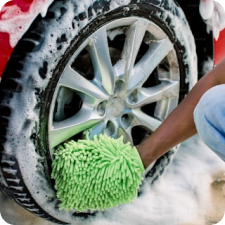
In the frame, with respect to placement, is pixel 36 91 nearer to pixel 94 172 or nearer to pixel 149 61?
pixel 94 172

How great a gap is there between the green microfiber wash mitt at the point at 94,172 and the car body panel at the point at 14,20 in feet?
1.15

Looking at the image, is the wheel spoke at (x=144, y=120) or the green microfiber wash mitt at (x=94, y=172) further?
the wheel spoke at (x=144, y=120)

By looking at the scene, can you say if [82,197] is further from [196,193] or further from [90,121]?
[196,193]

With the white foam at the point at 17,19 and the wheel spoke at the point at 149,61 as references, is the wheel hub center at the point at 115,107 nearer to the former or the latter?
the wheel spoke at the point at 149,61

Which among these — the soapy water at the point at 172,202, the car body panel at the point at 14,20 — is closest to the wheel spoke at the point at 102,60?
the car body panel at the point at 14,20

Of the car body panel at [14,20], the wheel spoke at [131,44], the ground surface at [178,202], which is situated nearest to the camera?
the car body panel at [14,20]

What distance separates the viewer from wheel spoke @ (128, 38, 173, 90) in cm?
158

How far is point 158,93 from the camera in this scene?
1.71 metres

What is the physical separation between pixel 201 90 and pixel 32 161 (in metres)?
0.56

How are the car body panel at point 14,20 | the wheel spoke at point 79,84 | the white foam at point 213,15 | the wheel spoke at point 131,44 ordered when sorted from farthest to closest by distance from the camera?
the white foam at point 213,15, the wheel spoke at point 131,44, the wheel spoke at point 79,84, the car body panel at point 14,20

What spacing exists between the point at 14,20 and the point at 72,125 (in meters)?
0.39

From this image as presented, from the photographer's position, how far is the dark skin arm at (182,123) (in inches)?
53.0

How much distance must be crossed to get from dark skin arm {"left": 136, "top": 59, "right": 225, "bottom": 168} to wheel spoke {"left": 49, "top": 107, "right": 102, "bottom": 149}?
0.66 ft

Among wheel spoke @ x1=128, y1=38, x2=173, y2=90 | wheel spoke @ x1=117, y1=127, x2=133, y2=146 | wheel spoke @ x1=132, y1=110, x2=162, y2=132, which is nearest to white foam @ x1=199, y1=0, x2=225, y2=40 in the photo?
wheel spoke @ x1=128, y1=38, x2=173, y2=90
